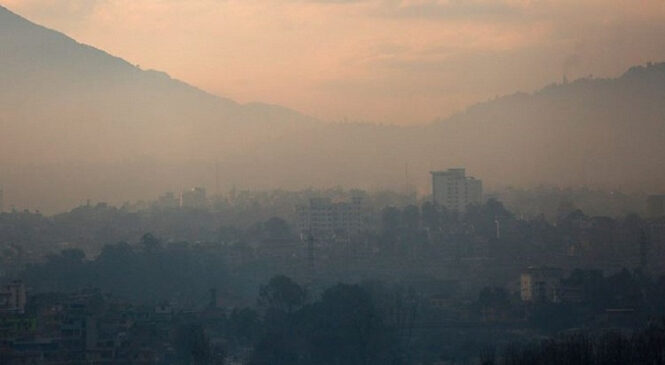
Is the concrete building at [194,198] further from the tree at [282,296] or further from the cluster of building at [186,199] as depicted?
the tree at [282,296]

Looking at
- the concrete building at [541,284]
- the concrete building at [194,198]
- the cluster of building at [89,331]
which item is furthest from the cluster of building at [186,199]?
the cluster of building at [89,331]

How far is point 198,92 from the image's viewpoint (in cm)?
7444

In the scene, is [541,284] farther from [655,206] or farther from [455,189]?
[455,189]

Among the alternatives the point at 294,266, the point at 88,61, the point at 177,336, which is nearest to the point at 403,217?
the point at 294,266

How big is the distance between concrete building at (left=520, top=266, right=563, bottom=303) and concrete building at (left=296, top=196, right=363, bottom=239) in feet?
56.0

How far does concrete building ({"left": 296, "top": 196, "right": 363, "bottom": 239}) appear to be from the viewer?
177 ft

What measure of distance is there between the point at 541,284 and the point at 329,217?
2121 centimetres

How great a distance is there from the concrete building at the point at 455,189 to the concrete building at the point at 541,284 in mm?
25179

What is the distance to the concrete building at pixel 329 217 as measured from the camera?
177 feet

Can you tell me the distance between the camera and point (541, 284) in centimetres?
3434

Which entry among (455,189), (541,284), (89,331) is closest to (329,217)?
(455,189)

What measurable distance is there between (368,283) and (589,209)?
74.2ft

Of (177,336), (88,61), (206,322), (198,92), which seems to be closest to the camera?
(177,336)

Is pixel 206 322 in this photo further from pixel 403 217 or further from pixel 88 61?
pixel 88 61
